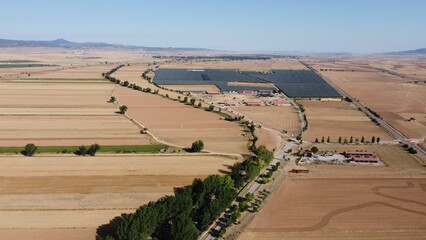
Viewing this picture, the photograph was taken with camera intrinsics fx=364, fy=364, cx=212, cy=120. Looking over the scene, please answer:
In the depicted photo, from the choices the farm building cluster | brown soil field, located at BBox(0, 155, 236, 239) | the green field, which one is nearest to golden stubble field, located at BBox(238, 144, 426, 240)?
the farm building cluster

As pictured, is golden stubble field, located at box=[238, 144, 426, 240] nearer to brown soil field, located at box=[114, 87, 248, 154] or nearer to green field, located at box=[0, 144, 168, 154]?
brown soil field, located at box=[114, 87, 248, 154]

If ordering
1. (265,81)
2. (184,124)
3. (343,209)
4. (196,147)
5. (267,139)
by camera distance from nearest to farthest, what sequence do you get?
(343,209) → (196,147) → (267,139) → (184,124) → (265,81)

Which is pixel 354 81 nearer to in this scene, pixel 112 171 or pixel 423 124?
pixel 423 124

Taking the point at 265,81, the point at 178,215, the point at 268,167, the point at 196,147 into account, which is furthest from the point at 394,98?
the point at 178,215

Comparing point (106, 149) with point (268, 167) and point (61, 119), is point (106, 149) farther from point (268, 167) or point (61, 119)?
point (268, 167)

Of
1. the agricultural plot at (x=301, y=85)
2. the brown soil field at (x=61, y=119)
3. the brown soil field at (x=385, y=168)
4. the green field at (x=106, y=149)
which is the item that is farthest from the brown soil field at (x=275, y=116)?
the green field at (x=106, y=149)

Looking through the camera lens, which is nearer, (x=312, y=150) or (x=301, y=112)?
(x=312, y=150)

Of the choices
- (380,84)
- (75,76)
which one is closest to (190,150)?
(75,76)
